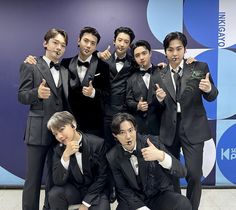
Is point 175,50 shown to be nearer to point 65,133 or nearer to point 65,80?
point 65,80

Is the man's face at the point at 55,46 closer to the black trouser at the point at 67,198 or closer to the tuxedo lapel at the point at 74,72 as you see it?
the tuxedo lapel at the point at 74,72

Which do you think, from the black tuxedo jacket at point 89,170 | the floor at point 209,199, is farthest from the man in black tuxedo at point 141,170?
the floor at point 209,199

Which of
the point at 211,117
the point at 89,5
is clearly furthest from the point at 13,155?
the point at 211,117

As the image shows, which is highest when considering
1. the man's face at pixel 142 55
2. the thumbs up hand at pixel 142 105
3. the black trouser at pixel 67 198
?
the man's face at pixel 142 55

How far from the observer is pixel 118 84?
121 inches

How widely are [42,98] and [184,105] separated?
1.16 meters

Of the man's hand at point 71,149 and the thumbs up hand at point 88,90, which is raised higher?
the thumbs up hand at point 88,90

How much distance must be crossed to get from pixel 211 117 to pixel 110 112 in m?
1.38

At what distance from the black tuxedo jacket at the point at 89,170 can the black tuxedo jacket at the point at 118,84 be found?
1.56 feet

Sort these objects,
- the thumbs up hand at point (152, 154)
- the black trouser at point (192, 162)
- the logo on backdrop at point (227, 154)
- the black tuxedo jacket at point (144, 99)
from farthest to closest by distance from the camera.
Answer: the logo on backdrop at point (227, 154)
the black tuxedo jacket at point (144, 99)
the black trouser at point (192, 162)
the thumbs up hand at point (152, 154)

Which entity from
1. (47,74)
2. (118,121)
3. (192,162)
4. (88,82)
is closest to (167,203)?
(192,162)

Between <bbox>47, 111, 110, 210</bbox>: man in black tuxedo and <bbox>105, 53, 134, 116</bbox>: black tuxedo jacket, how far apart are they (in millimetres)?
470

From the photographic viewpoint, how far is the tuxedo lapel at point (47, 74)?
278cm

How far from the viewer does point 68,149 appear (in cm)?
254
